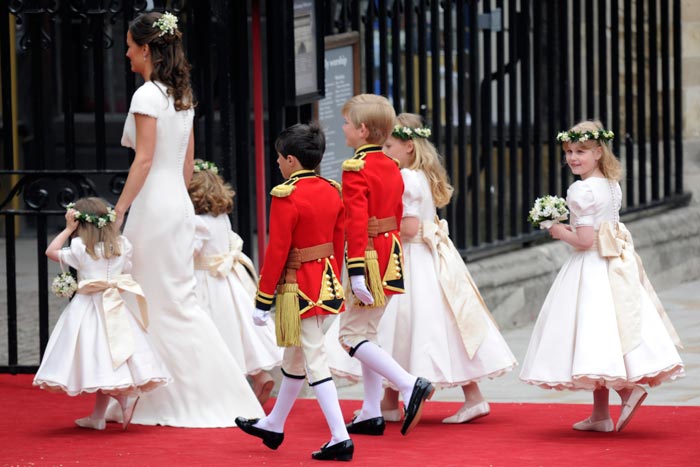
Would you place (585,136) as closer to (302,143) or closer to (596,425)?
(596,425)

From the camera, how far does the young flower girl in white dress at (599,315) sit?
7.56 m

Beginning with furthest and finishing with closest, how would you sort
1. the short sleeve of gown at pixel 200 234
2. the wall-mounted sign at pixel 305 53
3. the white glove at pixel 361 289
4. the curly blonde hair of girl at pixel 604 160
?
the wall-mounted sign at pixel 305 53 < the short sleeve of gown at pixel 200 234 < the curly blonde hair of girl at pixel 604 160 < the white glove at pixel 361 289

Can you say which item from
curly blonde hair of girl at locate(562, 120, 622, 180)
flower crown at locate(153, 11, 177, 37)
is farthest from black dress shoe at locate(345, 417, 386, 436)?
flower crown at locate(153, 11, 177, 37)

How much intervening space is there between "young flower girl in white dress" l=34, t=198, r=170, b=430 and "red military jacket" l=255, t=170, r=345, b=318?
89 centimetres

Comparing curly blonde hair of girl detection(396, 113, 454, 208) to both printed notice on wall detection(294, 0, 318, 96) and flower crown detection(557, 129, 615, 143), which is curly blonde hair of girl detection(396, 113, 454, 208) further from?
printed notice on wall detection(294, 0, 318, 96)

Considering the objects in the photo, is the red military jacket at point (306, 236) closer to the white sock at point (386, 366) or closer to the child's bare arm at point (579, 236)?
the white sock at point (386, 366)

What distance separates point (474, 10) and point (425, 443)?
15.6 ft

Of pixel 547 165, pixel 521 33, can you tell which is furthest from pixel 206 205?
pixel 547 165

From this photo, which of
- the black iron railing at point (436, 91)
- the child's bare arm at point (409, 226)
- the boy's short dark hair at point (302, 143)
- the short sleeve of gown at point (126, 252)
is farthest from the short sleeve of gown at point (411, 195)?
the black iron railing at point (436, 91)

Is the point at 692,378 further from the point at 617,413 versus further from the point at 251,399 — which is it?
the point at 251,399

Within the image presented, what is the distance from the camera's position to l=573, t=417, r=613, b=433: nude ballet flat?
7.72 meters

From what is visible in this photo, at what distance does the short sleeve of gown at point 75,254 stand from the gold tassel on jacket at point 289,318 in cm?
113

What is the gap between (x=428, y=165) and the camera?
26.7 feet

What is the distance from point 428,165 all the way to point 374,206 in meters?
0.64
